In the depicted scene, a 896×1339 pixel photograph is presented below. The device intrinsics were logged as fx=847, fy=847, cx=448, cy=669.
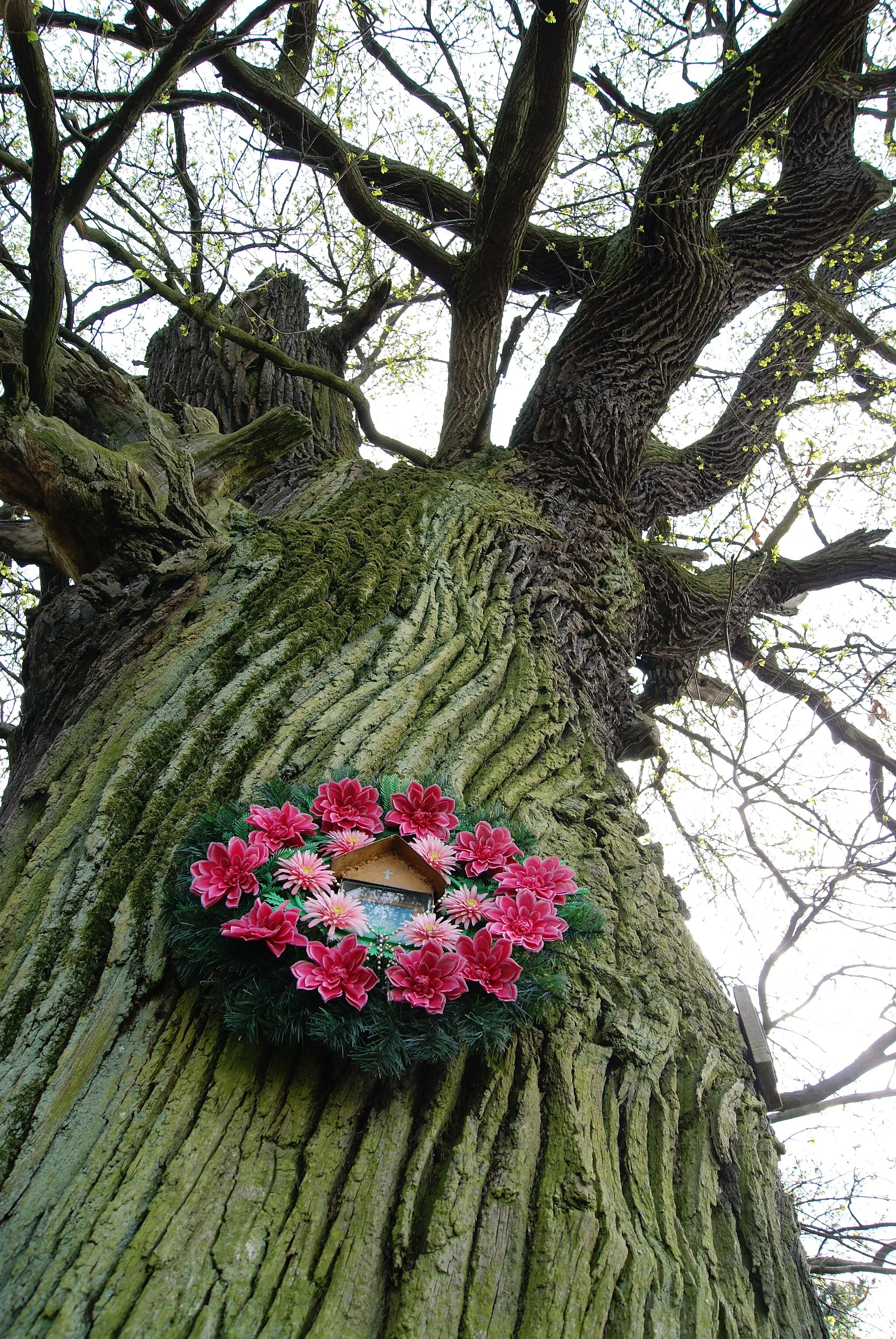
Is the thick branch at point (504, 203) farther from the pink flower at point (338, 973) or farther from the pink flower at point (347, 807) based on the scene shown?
the pink flower at point (338, 973)

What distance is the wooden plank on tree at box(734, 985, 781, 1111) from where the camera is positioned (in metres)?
1.82

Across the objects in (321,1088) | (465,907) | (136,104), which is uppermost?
(136,104)

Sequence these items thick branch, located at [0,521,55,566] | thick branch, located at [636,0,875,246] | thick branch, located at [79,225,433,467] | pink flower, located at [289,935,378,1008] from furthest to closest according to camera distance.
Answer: thick branch, located at [79,225,433,467] < thick branch, located at [636,0,875,246] < thick branch, located at [0,521,55,566] < pink flower, located at [289,935,378,1008]

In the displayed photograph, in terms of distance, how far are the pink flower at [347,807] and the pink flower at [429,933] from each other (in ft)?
0.83

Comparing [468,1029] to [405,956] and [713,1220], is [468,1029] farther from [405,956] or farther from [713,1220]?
[713,1220]

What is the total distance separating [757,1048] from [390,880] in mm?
912

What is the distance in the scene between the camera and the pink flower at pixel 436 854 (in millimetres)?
1642

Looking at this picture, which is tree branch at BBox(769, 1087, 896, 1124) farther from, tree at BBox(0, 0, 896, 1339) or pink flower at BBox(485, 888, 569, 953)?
pink flower at BBox(485, 888, 569, 953)

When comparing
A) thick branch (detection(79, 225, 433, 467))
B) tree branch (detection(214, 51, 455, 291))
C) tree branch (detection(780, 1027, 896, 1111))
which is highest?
tree branch (detection(214, 51, 455, 291))

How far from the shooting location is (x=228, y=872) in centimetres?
148

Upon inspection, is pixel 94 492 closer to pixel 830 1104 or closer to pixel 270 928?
pixel 270 928

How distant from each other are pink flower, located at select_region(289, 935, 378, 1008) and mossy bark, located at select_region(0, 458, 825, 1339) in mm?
164

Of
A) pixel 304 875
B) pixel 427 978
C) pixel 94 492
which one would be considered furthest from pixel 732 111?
pixel 427 978

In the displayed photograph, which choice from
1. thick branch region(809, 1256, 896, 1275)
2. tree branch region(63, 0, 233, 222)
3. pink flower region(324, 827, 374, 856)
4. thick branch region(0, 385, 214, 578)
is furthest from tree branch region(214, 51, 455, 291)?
thick branch region(809, 1256, 896, 1275)
